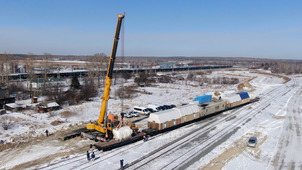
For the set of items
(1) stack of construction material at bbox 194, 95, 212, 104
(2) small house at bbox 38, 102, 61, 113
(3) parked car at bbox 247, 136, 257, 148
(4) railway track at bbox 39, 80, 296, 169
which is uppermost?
(1) stack of construction material at bbox 194, 95, 212, 104

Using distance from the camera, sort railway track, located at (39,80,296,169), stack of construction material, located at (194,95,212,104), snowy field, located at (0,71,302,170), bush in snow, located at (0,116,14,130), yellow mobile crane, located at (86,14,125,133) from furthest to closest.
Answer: stack of construction material, located at (194,95,212,104) → bush in snow, located at (0,116,14,130) → yellow mobile crane, located at (86,14,125,133) → snowy field, located at (0,71,302,170) → railway track, located at (39,80,296,169)

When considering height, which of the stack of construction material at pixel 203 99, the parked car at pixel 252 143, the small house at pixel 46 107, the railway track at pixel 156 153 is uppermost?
the stack of construction material at pixel 203 99

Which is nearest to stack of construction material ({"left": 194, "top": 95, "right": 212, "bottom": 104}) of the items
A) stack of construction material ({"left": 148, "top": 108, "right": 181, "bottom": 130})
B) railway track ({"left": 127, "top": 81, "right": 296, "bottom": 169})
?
railway track ({"left": 127, "top": 81, "right": 296, "bottom": 169})

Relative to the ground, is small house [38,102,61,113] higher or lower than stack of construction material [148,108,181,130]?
lower

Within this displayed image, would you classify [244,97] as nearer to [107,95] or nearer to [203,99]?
[203,99]

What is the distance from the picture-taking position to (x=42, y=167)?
18188mm

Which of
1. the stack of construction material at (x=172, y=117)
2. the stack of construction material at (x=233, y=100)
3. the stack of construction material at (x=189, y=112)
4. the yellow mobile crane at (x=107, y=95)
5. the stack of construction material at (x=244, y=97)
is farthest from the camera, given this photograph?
the stack of construction material at (x=244, y=97)

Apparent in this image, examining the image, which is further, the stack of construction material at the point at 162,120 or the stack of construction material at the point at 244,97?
the stack of construction material at the point at 244,97

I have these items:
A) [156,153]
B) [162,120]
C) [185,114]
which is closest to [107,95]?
[162,120]

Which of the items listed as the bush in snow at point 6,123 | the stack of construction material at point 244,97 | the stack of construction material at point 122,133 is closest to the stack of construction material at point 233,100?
the stack of construction material at point 244,97

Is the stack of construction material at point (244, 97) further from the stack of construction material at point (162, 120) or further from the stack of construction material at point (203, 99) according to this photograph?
the stack of construction material at point (162, 120)

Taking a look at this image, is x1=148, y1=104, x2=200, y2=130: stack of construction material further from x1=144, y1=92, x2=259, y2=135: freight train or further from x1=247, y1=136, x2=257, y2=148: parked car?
x1=247, y1=136, x2=257, y2=148: parked car

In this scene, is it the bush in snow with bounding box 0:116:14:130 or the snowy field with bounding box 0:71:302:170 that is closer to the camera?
the snowy field with bounding box 0:71:302:170

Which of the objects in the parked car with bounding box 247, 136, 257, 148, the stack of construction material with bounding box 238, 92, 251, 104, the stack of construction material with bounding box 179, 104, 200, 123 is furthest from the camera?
the stack of construction material with bounding box 238, 92, 251, 104
